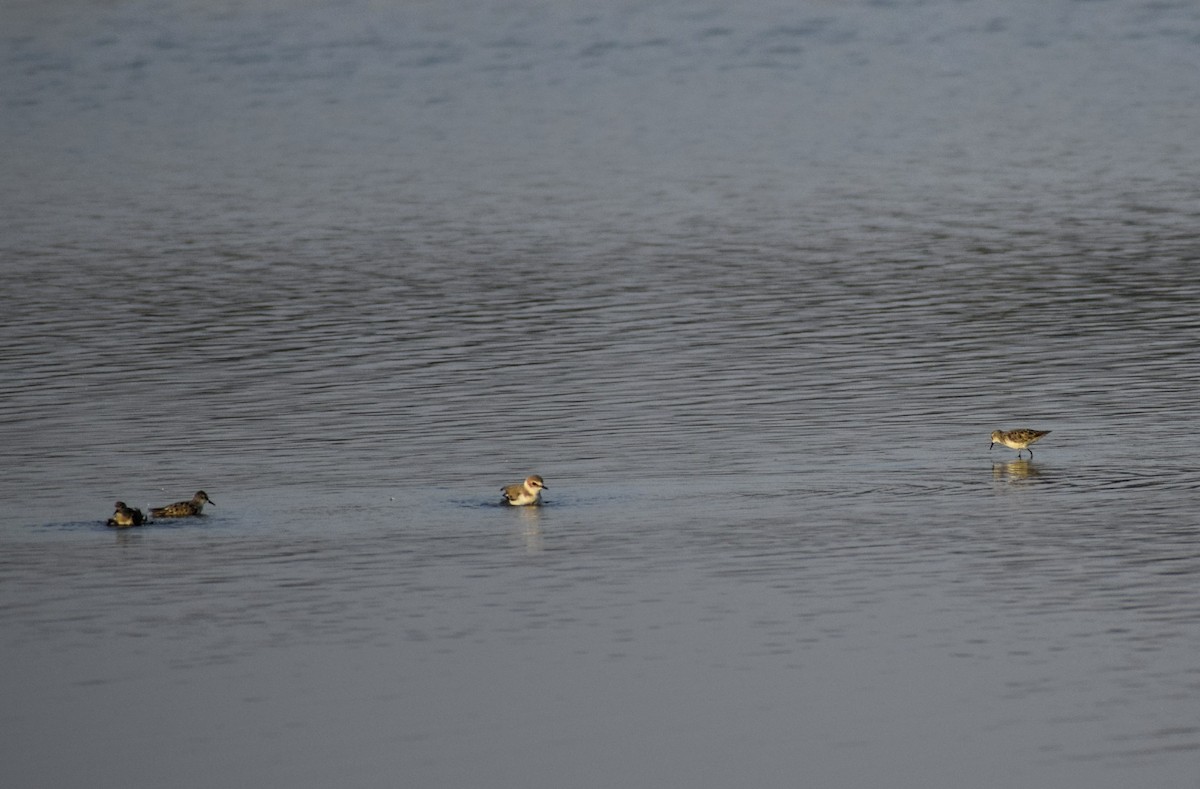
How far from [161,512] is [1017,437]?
859 cm

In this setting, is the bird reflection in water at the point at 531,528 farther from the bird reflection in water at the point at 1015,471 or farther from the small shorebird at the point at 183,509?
the bird reflection in water at the point at 1015,471

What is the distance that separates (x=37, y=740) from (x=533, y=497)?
7.14 m

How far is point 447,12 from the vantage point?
257ft

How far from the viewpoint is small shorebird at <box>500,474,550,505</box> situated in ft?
68.2

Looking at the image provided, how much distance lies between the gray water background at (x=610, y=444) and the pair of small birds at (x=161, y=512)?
0.17 m

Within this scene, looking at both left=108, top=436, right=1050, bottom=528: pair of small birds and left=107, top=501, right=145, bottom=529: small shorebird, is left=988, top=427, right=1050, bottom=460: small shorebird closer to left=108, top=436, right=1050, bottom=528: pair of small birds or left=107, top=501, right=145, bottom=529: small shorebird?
left=108, top=436, right=1050, bottom=528: pair of small birds

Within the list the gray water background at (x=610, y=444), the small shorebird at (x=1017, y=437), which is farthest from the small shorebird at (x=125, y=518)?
the small shorebird at (x=1017, y=437)

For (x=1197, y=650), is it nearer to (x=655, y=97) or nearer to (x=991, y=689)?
(x=991, y=689)

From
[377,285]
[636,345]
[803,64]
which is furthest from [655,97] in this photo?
[636,345]

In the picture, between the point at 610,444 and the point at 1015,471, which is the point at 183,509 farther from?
the point at 1015,471

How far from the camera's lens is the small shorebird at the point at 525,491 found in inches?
818

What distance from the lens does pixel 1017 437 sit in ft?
74.2

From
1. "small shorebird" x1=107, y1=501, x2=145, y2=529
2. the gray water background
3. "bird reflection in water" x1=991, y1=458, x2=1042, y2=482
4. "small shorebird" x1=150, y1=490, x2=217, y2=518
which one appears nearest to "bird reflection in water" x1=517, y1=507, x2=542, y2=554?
the gray water background

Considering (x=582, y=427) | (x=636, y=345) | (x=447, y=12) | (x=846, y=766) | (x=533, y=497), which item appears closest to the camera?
(x=846, y=766)
